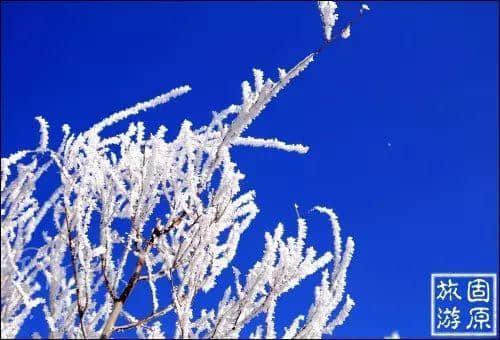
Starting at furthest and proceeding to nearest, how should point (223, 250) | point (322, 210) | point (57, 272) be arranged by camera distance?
point (223, 250)
point (322, 210)
point (57, 272)

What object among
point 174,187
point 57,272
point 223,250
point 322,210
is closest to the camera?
point 57,272

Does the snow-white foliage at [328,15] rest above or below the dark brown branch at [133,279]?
above

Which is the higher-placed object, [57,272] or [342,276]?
[342,276]

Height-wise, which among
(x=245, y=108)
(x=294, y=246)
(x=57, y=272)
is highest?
(x=245, y=108)

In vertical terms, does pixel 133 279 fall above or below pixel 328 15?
below

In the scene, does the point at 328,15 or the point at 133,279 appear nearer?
the point at 328,15

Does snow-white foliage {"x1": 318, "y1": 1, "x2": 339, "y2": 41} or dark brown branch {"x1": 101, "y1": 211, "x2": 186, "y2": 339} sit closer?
snow-white foliage {"x1": 318, "y1": 1, "x2": 339, "y2": 41}

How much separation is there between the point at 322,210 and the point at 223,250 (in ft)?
2.97

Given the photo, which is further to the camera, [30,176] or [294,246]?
[294,246]

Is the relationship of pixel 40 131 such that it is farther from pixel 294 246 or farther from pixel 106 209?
pixel 294 246

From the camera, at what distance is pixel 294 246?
3783mm

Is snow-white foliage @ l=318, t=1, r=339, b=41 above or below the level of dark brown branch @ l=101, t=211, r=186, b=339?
above

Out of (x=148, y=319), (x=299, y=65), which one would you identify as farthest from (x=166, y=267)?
(x=299, y=65)

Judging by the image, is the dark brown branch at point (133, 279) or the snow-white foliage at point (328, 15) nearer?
the snow-white foliage at point (328, 15)
